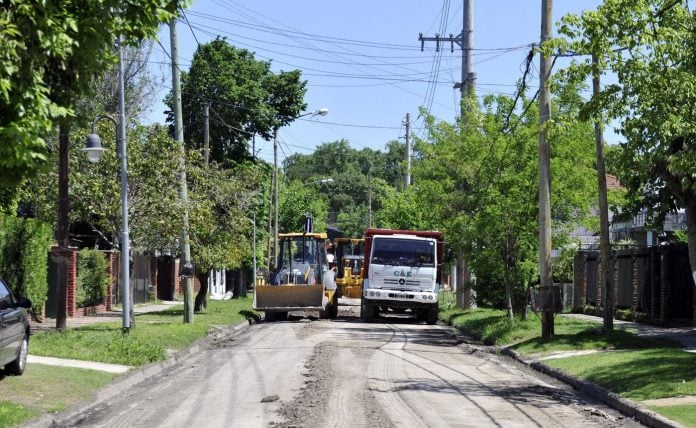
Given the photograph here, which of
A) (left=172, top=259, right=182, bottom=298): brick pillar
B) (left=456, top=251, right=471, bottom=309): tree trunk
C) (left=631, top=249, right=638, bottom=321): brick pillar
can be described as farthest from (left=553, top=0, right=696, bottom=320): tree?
(left=172, top=259, right=182, bottom=298): brick pillar

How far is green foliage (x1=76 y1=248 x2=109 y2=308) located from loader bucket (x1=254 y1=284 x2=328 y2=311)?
5.52 metres

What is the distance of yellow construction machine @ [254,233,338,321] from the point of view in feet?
110

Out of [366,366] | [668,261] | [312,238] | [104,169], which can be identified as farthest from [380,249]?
[366,366]

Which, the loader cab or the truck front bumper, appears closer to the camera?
the truck front bumper

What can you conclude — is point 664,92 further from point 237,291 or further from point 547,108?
point 237,291

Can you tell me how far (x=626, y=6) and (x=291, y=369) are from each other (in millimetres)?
8603

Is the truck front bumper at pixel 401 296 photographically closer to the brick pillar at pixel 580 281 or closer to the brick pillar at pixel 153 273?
the brick pillar at pixel 580 281

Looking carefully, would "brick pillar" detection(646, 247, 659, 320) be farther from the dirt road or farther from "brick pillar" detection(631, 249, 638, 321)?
the dirt road

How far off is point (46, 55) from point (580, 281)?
1216 inches

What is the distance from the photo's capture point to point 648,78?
1556 centimetres

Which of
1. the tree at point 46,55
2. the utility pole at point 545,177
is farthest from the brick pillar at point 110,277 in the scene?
the tree at point 46,55

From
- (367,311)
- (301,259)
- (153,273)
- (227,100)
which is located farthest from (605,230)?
(153,273)

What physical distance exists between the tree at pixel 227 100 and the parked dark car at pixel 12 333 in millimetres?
30258

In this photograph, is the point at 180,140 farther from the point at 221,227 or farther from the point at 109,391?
the point at 109,391
